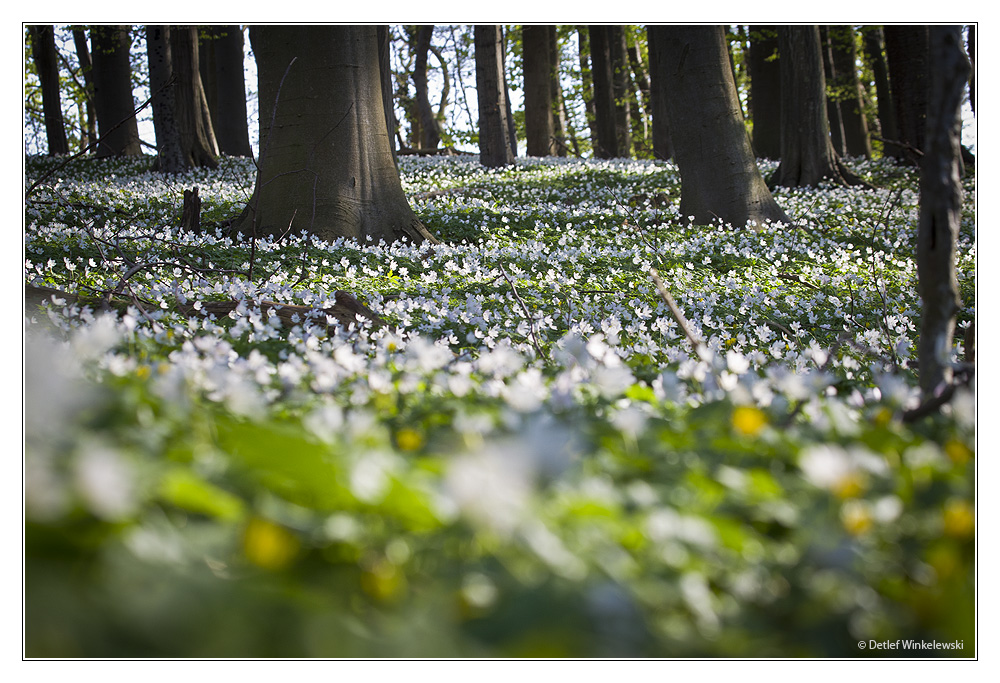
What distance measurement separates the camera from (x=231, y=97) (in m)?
19.2

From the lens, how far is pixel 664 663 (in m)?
1.28

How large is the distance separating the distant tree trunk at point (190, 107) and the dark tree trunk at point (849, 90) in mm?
15431

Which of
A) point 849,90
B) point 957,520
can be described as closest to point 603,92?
point 849,90

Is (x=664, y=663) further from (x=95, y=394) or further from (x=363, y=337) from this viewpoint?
(x=363, y=337)

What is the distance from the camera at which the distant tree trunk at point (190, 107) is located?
14984mm

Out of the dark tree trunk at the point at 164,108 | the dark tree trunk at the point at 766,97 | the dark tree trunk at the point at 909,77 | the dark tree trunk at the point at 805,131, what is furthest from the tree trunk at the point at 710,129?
the dark tree trunk at the point at 164,108

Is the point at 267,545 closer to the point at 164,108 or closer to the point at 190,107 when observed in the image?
the point at 164,108

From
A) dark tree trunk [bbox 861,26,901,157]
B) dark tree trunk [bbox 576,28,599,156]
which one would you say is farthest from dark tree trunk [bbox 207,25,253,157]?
dark tree trunk [bbox 861,26,901,157]

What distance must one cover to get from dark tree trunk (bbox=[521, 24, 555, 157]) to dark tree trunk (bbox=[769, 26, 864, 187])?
7866 mm

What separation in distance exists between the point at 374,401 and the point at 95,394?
84 cm

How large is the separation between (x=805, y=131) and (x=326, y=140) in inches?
365

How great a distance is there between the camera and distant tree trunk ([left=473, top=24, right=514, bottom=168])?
1452 centimetres

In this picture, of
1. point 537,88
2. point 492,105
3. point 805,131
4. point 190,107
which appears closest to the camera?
point 805,131
